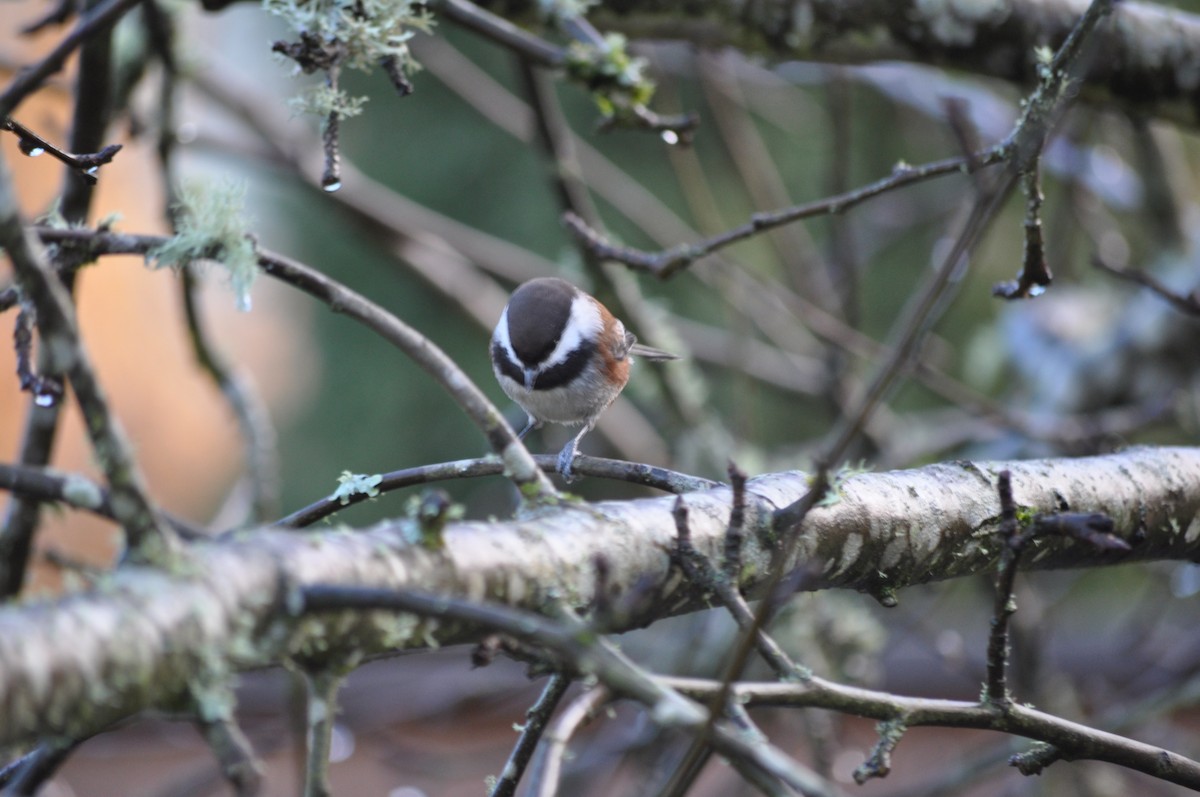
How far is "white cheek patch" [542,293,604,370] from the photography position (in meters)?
2.13

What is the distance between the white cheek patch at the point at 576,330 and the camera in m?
2.13

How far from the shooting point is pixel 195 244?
129cm

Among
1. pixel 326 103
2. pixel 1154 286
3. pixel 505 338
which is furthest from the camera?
pixel 505 338

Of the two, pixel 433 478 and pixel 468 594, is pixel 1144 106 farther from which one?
pixel 468 594

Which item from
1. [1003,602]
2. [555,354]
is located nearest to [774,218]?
[555,354]

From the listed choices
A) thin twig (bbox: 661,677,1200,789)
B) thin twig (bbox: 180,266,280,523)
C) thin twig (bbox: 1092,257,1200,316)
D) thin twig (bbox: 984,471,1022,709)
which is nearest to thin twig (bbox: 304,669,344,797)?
thin twig (bbox: 661,677,1200,789)

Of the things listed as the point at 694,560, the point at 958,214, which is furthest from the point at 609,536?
the point at 958,214

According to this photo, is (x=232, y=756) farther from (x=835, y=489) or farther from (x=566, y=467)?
(x=566, y=467)

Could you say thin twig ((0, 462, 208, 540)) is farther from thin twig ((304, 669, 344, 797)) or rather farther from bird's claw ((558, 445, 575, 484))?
bird's claw ((558, 445, 575, 484))

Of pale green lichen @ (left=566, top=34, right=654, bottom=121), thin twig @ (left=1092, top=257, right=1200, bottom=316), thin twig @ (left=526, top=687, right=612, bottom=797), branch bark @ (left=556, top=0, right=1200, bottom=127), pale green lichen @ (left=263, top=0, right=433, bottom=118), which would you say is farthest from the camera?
branch bark @ (left=556, top=0, right=1200, bottom=127)

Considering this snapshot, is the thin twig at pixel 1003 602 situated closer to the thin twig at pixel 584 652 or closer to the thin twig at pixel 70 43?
the thin twig at pixel 584 652

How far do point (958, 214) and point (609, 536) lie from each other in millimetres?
2934

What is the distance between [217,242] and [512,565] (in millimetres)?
581

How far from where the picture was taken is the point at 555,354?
7.01 ft
